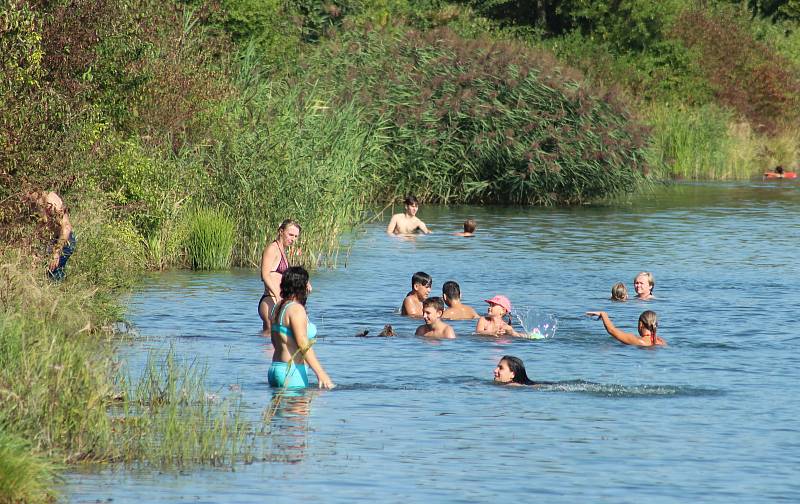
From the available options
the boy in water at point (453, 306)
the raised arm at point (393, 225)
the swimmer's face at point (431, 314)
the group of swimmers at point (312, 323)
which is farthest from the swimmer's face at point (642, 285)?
the raised arm at point (393, 225)

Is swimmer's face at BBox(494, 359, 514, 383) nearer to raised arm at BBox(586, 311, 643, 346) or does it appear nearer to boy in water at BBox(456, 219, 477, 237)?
raised arm at BBox(586, 311, 643, 346)

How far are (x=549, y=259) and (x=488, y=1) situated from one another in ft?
112

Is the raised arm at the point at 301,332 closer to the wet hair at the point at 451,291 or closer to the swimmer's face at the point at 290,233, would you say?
the swimmer's face at the point at 290,233

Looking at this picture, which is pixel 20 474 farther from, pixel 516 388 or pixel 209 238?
pixel 209 238

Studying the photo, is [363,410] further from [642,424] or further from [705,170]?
[705,170]

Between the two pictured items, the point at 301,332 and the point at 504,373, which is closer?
the point at 301,332

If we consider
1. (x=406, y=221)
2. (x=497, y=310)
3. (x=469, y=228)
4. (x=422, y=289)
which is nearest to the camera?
(x=497, y=310)

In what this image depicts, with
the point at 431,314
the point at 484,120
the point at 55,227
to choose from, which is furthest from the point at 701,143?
the point at 55,227

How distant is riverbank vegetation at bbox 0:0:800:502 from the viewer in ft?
40.3

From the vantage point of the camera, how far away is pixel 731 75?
195ft

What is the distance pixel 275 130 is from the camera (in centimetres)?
2498

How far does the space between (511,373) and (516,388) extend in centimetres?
17

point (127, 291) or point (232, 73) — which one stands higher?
point (232, 73)

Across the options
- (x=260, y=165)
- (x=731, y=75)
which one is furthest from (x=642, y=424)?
(x=731, y=75)
